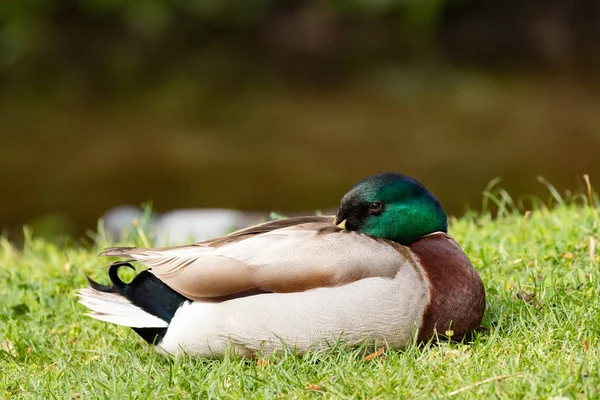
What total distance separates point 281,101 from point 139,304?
13.2 m

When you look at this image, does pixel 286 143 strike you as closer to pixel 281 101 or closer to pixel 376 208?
pixel 281 101

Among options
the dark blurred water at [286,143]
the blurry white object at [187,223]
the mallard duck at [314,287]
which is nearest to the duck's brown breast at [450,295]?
the mallard duck at [314,287]

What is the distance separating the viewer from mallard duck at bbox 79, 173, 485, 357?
9.71 ft

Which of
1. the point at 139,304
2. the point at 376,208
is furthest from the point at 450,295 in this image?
the point at 139,304

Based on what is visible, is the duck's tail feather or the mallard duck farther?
the duck's tail feather

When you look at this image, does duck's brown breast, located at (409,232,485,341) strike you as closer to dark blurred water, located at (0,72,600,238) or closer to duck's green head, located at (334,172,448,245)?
duck's green head, located at (334,172,448,245)

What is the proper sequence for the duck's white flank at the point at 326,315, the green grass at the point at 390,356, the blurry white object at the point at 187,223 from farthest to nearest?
the blurry white object at the point at 187,223 < the duck's white flank at the point at 326,315 < the green grass at the point at 390,356

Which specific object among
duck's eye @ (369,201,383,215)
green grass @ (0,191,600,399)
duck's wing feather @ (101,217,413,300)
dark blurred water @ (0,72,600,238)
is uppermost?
duck's eye @ (369,201,383,215)

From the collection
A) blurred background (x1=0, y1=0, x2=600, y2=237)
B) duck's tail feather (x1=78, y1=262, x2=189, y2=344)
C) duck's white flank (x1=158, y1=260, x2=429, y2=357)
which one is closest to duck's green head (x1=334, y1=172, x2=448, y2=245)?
duck's white flank (x1=158, y1=260, x2=429, y2=357)

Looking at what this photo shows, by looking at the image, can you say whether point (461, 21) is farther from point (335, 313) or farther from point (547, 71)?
point (335, 313)

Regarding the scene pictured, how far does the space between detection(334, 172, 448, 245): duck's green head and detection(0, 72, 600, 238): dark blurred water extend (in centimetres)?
504

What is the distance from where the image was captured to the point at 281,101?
16.2 metres

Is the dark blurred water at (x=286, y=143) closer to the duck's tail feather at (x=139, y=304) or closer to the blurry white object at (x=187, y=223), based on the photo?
the blurry white object at (x=187, y=223)

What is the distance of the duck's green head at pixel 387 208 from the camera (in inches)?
126
